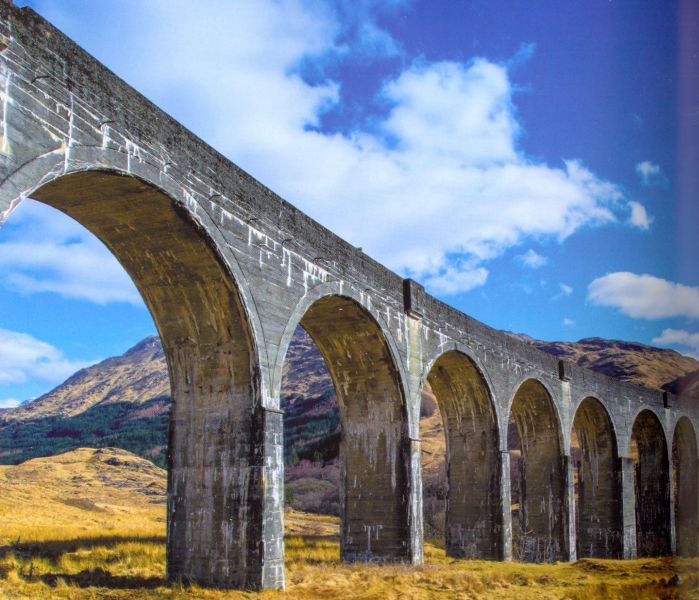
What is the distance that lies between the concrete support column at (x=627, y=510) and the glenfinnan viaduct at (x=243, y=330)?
7358 millimetres

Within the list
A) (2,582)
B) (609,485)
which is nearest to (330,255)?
(2,582)

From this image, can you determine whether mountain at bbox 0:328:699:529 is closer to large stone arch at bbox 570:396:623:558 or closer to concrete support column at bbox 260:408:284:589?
large stone arch at bbox 570:396:623:558

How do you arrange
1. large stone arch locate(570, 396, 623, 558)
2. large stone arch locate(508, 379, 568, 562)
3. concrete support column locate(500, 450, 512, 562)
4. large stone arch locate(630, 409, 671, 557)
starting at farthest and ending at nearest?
large stone arch locate(630, 409, 671, 557)
large stone arch locate(570, 396, 623, 558)
large stone arch locate(508, 379, 568, 562)
concrete support column locate(500, 450, 512, 562)

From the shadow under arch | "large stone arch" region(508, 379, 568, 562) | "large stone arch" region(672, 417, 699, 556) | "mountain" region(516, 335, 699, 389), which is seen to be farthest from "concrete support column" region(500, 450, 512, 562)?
"mountain" region(516, 335, 699, 389)

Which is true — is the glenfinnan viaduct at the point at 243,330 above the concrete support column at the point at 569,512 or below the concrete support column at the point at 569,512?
above

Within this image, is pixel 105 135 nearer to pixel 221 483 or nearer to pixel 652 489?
pixel 221 483

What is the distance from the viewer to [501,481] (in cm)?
1934

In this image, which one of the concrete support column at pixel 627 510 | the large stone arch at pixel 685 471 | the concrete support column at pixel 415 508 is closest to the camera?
the concrete support column at pixel 415 508

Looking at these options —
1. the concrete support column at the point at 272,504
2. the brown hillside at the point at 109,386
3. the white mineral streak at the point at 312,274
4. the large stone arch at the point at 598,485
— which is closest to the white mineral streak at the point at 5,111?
the concrete support column at the point at 272,504

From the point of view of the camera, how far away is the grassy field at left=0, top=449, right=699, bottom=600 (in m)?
10.9

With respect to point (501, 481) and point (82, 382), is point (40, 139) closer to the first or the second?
point (501, 481)

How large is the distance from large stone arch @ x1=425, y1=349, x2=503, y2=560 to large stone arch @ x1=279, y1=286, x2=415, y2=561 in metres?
3.44

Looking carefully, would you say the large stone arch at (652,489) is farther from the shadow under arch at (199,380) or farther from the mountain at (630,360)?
the shadow under arch at (199,380)

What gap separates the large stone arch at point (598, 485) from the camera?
26.0m
